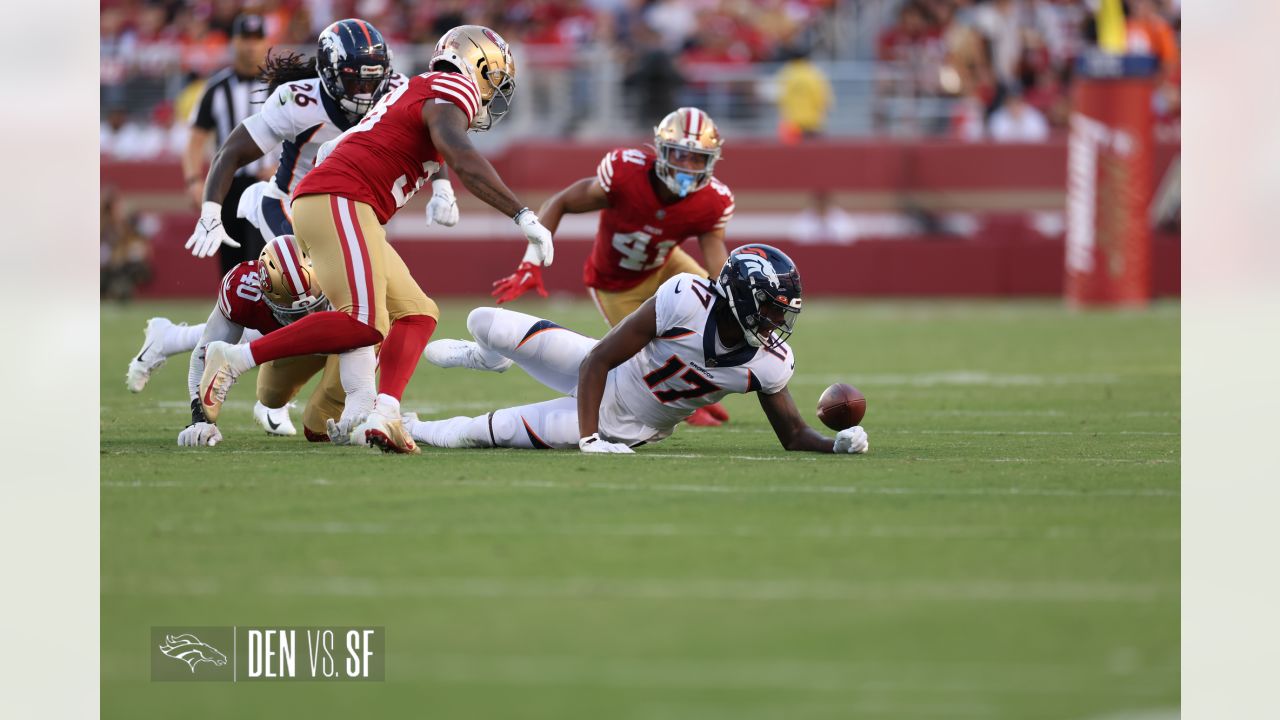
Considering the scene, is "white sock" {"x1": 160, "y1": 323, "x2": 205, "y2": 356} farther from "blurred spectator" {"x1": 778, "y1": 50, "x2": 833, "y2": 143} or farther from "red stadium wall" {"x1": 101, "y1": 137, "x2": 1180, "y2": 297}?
"blurred spectator" {"x1": 778, "y1": 50, "x2": 833, "y2": 143}

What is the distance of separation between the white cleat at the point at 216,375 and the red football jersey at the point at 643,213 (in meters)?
2.74

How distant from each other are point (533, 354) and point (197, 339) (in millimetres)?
1828

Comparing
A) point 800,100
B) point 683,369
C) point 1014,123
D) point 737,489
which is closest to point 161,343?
point 683,369

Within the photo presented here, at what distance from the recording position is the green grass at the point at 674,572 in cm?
414

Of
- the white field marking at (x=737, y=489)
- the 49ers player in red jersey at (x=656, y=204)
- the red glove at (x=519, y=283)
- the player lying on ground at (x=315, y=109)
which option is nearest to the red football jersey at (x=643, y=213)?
the 49ers player in red jersey at (x=656, y=204)

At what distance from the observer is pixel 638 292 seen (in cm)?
991

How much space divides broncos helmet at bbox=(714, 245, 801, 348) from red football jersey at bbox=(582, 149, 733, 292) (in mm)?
2076

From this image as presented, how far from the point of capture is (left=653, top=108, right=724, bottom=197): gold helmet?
9039mm

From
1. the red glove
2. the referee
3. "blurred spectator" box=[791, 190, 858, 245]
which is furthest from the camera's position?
"blurred spectator" box=[791, 190, 858, 245]

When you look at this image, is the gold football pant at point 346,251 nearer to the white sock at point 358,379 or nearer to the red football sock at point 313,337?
the red football sock at point 313,337

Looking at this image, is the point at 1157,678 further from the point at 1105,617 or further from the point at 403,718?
the point at 403,718

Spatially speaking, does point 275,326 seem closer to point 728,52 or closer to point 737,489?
point 737,489

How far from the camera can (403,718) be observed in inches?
159

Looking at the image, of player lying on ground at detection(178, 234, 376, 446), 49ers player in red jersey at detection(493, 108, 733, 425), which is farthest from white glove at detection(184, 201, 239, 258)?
49ers player in red jersey at detection(493, 108, 733, 425)
